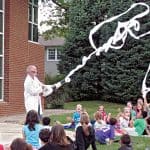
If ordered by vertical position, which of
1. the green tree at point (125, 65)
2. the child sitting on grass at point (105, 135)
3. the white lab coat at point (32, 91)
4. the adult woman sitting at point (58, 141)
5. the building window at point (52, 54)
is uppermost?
the building window at point (52, 54)

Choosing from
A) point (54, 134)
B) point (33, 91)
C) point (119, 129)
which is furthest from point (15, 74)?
point (54, 134)

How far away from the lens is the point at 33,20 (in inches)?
883

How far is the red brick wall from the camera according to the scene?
19172mm

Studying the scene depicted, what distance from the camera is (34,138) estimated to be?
9.20 metres

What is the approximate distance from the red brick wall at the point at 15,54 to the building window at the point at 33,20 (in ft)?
2.03

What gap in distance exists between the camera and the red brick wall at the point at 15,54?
19.2 m

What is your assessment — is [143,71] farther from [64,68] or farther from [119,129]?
[119,129]

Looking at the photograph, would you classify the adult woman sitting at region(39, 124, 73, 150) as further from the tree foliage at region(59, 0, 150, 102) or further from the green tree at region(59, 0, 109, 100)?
the green tree at region(59, 0, 109, 100)

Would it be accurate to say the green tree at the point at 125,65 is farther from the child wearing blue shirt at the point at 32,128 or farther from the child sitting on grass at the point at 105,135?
the child wearing blue shirt at the point at 32,128

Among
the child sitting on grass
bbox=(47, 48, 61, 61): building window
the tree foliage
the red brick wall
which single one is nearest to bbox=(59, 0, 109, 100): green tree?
the tree foliage

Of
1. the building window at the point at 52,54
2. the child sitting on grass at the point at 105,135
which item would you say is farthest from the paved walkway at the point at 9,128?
the building window at the point at 52,54

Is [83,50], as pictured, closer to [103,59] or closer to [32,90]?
[103,59]

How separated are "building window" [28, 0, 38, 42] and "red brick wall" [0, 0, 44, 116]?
0.62 metres

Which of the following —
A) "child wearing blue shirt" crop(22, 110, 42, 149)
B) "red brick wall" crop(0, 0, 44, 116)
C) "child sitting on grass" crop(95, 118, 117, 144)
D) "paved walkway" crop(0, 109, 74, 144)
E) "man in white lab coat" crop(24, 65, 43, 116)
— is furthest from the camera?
"red brick wall" crop(0, 0, 44, 116)
